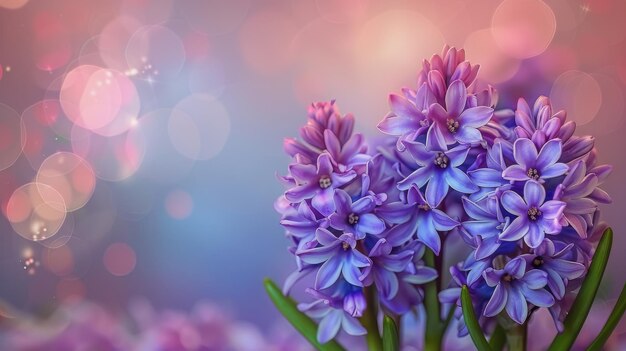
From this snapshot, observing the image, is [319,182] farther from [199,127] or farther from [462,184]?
[199,127]

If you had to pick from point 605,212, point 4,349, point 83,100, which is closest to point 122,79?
point 83,100

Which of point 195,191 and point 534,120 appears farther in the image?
point 195,191

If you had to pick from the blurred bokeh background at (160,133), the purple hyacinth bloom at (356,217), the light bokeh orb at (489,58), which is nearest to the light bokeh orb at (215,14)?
the blurred bokeh background at (160,133)

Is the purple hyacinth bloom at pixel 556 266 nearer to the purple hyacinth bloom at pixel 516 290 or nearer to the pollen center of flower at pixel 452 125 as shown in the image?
the purple hyacinth bloom at pixel 516 290

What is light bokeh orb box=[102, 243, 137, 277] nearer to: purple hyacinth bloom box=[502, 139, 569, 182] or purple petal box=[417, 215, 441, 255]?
purple petal box=[417, 215, 441, 255]

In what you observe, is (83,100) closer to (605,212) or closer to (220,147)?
(220,147)

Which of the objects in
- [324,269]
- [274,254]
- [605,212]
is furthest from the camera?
[274,254]

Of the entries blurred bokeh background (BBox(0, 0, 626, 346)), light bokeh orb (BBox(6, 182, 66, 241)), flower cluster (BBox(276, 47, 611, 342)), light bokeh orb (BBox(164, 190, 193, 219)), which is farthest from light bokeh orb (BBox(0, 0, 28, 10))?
flower cluster (BBox(276, 47, 611, 342))

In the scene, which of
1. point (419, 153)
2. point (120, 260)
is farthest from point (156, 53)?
point (419, 153)
